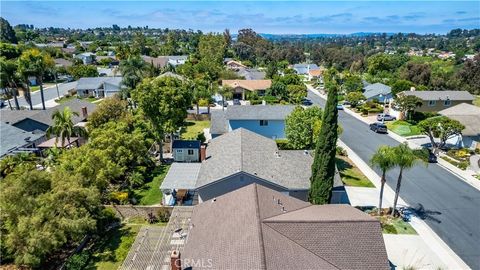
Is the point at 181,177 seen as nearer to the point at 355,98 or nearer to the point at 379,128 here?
the point at 379,128

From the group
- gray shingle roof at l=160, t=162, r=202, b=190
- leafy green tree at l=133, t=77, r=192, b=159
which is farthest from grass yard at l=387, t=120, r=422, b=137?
gray shingle roof at l=160, t=162, r=202, b=190

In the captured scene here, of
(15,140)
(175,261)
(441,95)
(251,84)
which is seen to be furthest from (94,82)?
(441,95)

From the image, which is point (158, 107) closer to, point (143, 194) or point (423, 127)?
point (143, 194)

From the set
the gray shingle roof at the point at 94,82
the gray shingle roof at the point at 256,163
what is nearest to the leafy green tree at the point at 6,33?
the gray shingle roof at the point at 94,82

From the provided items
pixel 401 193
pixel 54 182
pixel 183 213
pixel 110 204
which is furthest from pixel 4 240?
pixel 401 193

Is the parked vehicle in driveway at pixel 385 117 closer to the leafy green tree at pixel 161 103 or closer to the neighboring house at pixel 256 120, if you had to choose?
the neighboring house at pixel 256 120
